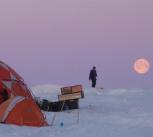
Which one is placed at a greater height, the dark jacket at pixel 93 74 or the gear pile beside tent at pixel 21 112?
the gear pile beside tent at pixel 21 112

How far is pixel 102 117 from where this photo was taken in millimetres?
22141

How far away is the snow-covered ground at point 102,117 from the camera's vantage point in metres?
14.8

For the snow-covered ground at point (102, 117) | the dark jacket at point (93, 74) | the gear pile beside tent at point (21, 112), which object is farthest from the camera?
the dark jacket at point (93, 74)

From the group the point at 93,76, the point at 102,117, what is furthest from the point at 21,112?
the point at 93,76

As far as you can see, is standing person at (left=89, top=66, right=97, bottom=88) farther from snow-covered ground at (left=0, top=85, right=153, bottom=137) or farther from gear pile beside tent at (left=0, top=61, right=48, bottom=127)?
gear pile beside tent at (left=0, top=61, right=48, bottom=127)

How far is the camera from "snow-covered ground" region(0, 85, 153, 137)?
14.8m

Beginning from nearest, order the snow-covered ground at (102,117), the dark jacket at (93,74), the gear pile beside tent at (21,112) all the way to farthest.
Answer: the snow-covered ground at (102,117)
the gear pile beside tent at (21,112)
the dark jacket at (93,74)

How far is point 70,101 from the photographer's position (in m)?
25.8

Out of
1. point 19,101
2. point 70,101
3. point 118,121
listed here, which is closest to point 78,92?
point 70,101

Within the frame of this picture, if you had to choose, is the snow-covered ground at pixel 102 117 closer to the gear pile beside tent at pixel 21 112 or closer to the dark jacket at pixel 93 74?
the gear pile beside tent at pixel 21 112

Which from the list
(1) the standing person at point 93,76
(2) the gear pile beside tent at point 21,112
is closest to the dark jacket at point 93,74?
(1) the standing person at point 93,76

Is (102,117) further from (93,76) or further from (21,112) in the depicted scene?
(93,76)

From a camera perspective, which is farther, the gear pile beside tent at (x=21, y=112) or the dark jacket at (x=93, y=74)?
the dark jacket at (x=93, y=74)

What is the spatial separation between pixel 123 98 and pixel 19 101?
15070mm
